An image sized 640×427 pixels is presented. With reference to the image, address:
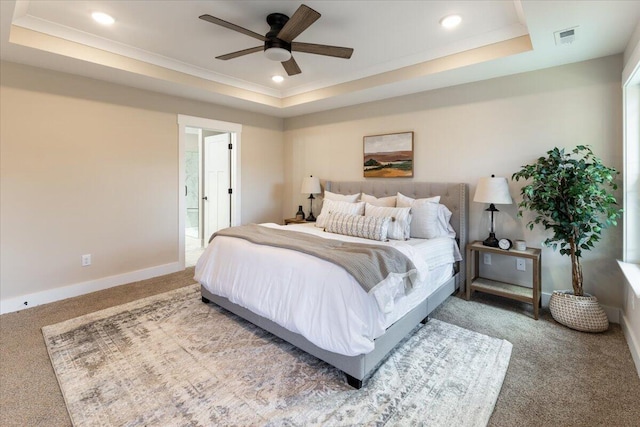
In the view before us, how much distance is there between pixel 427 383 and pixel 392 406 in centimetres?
34

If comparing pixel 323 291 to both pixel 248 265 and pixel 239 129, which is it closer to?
pixel 248 265

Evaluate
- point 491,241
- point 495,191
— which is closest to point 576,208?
point 495,191

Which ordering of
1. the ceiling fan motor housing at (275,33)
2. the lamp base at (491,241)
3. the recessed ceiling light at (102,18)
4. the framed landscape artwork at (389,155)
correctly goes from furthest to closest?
the framed landscape artwork at (389,155) < the lamp base at (491,241) < the recessed ceiling light at (102,18) < the ceiling fan motor housing at (275,33)

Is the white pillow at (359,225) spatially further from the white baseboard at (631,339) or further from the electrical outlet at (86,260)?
the electrical outlet at (86,260)

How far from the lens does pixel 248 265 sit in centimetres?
259

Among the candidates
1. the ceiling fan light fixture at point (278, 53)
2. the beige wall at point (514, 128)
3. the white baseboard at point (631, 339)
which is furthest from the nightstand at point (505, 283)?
the ceiling fan light fixture at point (278, 53)

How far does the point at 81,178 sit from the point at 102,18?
1.74 meters

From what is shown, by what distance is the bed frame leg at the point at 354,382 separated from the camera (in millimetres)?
1906

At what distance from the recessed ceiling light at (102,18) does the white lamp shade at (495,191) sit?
12.4 feet

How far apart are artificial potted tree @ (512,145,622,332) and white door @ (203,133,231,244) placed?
4.24 meters

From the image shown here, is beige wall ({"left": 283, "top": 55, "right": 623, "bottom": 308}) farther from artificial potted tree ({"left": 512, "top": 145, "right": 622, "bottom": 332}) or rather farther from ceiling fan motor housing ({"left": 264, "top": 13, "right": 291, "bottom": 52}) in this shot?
ceiling fan motor housing ({"left": 264, "top": 13, "right": 291, "bottom": 52})

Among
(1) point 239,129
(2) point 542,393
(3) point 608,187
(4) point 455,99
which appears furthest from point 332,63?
(2) point 542,393

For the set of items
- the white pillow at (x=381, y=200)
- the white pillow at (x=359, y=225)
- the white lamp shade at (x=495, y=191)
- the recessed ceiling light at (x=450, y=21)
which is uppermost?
the recessed ceiling light at (x=450, y=21)

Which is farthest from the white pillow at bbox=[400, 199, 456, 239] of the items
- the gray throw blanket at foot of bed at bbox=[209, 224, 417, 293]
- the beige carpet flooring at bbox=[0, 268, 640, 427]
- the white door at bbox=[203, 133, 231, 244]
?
the white door at bbox=[203, 133, 231, 244]
